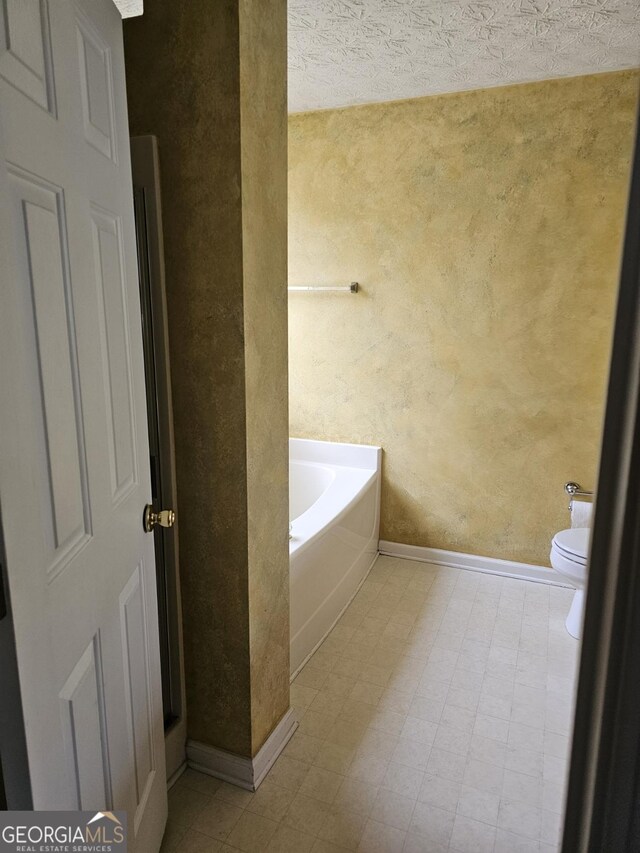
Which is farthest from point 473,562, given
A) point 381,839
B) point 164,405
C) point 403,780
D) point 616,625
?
point 616,625

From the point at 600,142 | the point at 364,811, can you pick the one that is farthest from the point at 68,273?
the point at 600,142

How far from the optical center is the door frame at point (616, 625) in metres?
0.47

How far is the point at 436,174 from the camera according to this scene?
282cm

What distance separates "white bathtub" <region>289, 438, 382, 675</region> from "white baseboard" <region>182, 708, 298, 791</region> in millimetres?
456

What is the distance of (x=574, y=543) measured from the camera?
2.56 metres

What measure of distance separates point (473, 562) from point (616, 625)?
9.08 feet

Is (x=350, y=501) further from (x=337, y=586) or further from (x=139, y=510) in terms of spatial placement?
(x=139, y=510)

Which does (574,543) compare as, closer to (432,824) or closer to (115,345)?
(432,824)

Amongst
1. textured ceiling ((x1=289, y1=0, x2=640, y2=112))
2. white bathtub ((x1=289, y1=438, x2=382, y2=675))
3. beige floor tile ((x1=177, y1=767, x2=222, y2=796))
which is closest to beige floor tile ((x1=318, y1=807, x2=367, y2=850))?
beige floor tile ((x1=177, y1=767, x2=222, y2=796))

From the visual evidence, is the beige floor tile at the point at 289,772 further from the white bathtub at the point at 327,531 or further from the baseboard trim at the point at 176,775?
the white bathtub at the point at 327,531

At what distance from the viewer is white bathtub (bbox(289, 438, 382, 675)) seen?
2270mm

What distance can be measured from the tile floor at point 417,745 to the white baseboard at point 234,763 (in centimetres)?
3

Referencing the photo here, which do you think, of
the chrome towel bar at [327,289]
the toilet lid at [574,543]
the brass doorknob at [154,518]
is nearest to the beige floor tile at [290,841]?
the brass doorknob at [154,518]

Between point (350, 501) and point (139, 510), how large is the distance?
1576 mm
